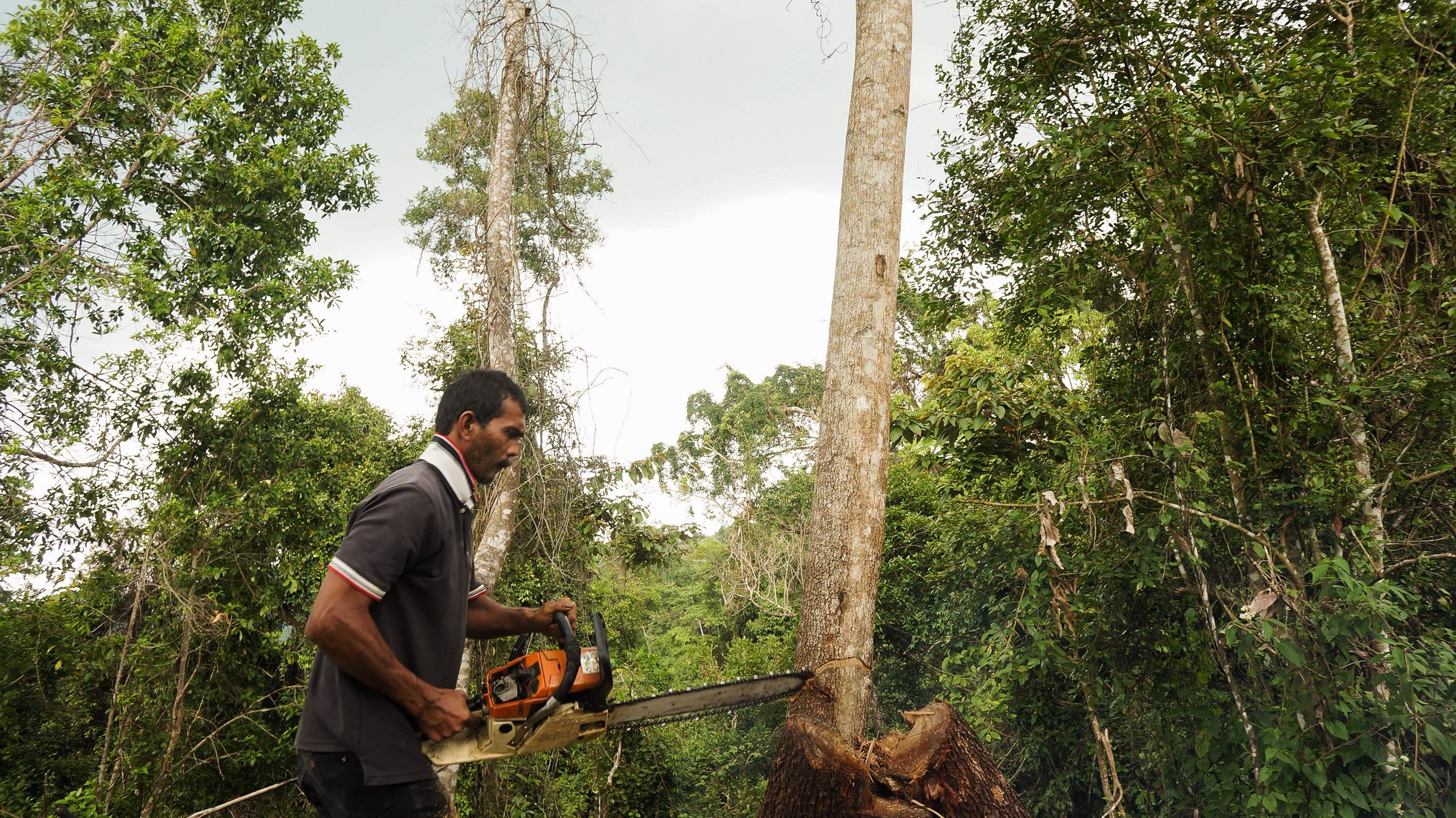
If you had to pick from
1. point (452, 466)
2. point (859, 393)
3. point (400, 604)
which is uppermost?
point (859, 393)

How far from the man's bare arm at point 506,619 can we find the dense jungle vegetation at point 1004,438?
6.94 feet

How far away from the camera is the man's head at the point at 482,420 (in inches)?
82.4

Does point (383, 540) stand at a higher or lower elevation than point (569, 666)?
higher

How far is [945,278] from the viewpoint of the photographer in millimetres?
6086

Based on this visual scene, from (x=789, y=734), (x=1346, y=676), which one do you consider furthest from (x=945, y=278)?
(x=789, y=734)

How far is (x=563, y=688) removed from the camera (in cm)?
204

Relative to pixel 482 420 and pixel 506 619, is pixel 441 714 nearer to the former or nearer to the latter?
pixel 506 619

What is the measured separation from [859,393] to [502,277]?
154 inches

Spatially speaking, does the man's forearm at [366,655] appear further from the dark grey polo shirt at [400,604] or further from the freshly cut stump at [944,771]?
the freshly cut stump at [944,771]

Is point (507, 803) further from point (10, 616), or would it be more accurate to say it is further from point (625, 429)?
point (10, 616)

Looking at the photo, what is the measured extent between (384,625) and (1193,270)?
402 cm

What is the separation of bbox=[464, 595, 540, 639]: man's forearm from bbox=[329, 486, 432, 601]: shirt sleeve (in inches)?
23.2

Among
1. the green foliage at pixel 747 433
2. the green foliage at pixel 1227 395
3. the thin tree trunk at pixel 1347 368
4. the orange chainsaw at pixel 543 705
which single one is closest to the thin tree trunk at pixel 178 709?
the orange chainsaw at pixel 543 705

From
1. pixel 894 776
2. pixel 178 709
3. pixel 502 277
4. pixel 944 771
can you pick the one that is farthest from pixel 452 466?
pixel 178 709
